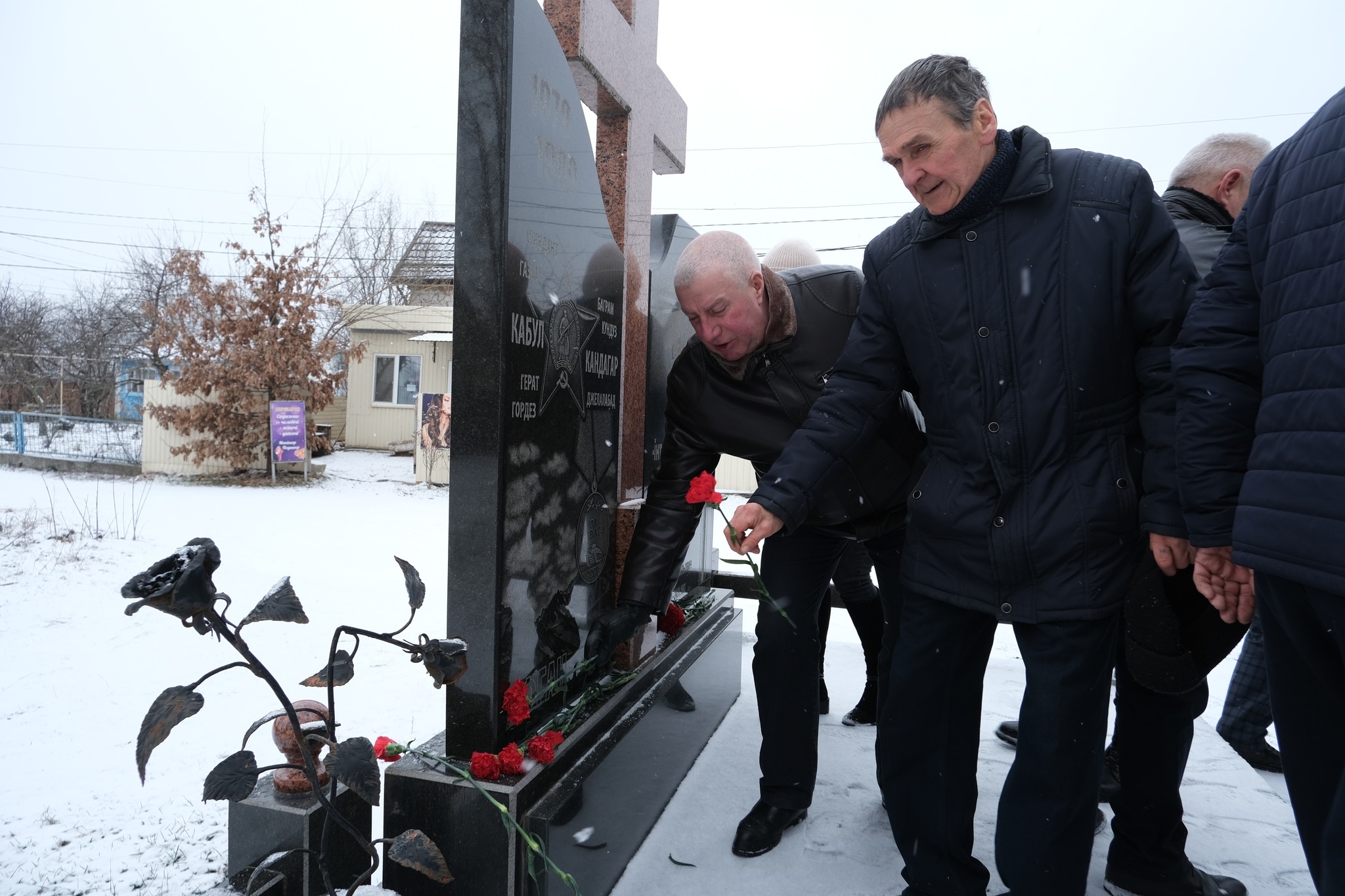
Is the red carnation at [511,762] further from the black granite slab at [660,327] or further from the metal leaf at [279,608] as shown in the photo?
the black granite slab at [660,327]

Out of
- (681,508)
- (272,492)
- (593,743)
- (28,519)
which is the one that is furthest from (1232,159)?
(272,492)

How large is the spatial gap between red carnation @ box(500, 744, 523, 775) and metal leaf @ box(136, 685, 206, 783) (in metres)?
0.66

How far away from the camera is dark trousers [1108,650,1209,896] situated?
196 cm

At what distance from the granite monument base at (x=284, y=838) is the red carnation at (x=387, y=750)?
14 cm

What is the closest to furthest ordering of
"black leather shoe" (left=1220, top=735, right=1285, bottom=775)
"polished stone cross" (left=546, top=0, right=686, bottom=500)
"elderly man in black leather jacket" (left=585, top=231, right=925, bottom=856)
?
"elderly man in black leather jacket" (left=585, top=231, right=925, bottom=856)
"polished stone cross" (left=546, top=0, right=686, bottom=500)
"black leather shoe" (left=1220, top=735, right=1285, bottom=775)

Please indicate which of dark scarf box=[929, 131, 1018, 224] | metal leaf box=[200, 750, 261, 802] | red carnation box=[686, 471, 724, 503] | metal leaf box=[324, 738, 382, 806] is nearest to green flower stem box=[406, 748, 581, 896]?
metal leaf box=[324, 738, 382, 806]

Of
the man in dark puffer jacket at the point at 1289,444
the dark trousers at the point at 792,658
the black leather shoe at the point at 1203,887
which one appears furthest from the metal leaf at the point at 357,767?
the black leather shoe at the point at 1203,887

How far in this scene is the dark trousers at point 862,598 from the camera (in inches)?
128

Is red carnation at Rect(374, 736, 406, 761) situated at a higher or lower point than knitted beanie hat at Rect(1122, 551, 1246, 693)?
lower

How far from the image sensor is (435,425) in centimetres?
1315

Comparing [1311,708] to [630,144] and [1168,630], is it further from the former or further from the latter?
[630,144]

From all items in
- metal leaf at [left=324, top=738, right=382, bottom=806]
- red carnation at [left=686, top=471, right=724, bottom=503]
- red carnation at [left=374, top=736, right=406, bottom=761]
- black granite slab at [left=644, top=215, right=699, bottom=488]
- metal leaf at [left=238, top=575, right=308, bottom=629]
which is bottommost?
red carnation at [left=374, top=736, right=406, bottom=761]

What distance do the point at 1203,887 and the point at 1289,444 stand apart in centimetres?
133

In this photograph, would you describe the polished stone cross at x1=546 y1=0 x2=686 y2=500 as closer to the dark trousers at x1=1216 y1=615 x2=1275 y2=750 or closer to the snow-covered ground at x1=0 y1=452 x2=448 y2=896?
the snow-covered ground at x1=0 y1=452 x2=448 y2=896
